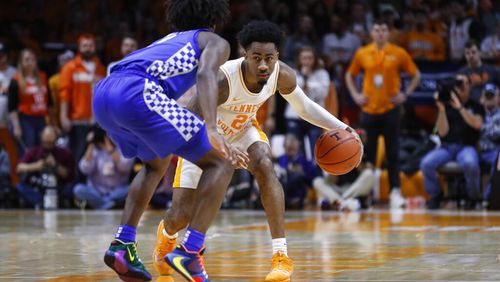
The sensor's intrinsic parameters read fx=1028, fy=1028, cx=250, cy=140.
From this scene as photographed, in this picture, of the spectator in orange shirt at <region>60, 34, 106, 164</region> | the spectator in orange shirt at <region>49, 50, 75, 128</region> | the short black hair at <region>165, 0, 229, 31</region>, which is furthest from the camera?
the spectator in orange shirt at <region>49, 50, 75, 128</region>

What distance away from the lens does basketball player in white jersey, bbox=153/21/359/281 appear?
625 centimetres

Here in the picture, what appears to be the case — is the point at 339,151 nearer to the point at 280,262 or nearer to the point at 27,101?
the point at 280,262

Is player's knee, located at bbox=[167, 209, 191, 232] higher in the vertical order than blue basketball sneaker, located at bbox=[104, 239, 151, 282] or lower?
higher

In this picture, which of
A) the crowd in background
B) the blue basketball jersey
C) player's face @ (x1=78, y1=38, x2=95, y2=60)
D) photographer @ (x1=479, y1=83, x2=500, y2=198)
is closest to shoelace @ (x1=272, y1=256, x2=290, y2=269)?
the blue basketball jersey

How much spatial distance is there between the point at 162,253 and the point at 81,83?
809cm

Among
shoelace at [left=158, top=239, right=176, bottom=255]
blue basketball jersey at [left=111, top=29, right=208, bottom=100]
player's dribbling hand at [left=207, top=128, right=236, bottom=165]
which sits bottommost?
→ shoelace at [left=158, top=239, right=176, bottom=255]

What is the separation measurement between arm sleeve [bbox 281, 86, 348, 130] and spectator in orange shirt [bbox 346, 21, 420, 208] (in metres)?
6.50

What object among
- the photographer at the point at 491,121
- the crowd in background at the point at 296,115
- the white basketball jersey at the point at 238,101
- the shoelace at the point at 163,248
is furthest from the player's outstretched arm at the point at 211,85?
the photographer at the point at 491,121

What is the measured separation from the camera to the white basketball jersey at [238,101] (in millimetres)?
6469

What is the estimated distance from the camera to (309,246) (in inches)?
321

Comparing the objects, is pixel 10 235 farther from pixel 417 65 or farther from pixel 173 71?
pixel 417 65

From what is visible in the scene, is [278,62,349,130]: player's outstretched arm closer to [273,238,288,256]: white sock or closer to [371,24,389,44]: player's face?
[273,238,288,256]: white sock

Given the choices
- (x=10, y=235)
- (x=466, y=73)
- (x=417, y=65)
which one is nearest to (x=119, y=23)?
(x=417, y=65)

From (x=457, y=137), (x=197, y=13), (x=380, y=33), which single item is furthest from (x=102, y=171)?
(x=197, y=13)
